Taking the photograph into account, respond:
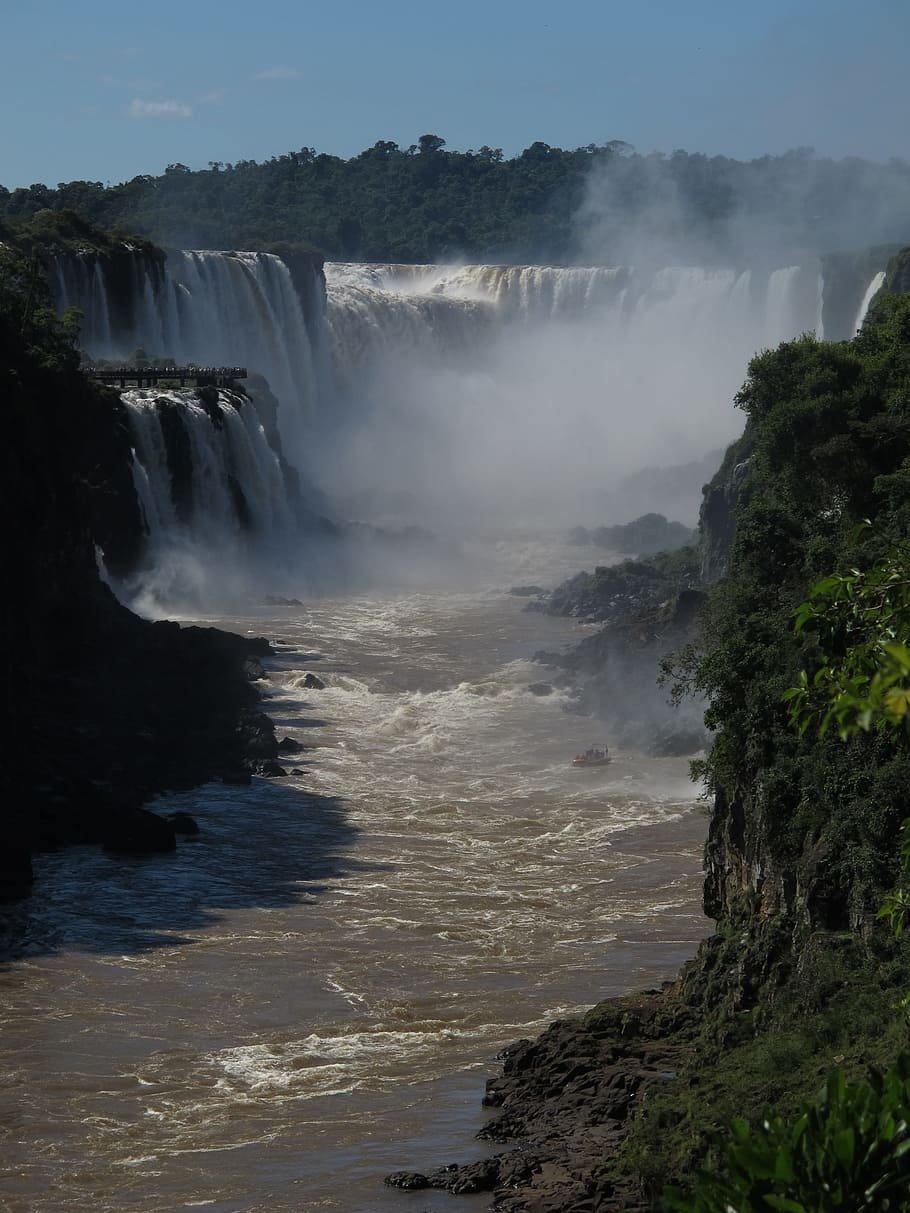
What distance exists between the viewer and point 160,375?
59.7 metres

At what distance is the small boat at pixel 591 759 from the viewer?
39.2 m

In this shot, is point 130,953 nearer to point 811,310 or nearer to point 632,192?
point 811,310

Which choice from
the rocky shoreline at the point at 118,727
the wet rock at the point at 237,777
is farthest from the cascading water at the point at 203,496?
the wet rock at the point at 237,777

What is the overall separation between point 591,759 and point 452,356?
56.9m

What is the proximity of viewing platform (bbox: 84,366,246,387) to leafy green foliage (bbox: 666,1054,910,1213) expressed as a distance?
1938 inches

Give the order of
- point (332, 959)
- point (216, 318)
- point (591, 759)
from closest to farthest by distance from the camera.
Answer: point (332, 959)
point (591, 759)
point (216, 318)

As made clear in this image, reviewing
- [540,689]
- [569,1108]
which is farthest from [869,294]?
[569,1108]

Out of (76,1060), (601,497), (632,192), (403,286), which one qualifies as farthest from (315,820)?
(632,192)

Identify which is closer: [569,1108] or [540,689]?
[569,1108]

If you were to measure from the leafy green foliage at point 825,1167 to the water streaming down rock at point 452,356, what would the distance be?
55.8 metres

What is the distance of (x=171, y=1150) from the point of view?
63.4 feet

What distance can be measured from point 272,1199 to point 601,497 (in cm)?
6656

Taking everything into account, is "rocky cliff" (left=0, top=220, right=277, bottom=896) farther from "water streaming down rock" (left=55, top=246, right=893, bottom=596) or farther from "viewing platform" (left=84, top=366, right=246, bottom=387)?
"water streaming down rock" (left=55, top=246, right=893, bottom=596)

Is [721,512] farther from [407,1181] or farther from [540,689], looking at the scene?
[407,1181]
